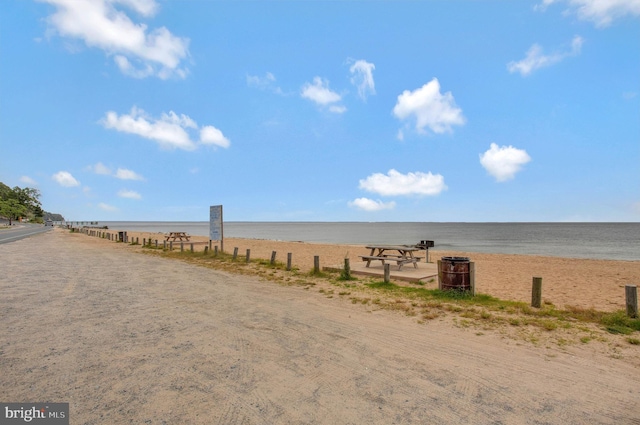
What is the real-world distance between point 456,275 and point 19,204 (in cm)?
13041

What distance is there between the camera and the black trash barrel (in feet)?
25.7

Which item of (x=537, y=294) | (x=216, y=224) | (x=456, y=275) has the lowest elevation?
(x=537, y=294)

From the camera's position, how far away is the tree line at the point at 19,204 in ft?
281

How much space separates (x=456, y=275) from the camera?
310 inches

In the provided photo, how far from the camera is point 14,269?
11.4m

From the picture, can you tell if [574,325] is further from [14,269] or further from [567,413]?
[14,269]

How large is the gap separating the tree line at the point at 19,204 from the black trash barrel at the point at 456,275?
108 metres

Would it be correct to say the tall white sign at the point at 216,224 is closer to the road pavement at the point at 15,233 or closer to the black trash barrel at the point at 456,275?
the black trash barrel at the point at 456,275

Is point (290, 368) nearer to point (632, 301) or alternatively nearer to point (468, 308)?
point (468, 308)

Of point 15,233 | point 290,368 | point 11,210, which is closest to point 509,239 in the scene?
point 290,368

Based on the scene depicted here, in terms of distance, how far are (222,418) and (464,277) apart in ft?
21.9

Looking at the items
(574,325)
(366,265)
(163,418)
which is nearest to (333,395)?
(163,418)

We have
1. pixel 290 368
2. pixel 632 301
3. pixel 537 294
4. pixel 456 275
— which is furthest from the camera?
pixel 456 275

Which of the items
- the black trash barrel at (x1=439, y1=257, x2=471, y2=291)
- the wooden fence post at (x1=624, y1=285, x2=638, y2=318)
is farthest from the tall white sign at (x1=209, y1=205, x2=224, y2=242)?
the wooden fence post at (x1=624, y1=285, x2=638, y2=318)
